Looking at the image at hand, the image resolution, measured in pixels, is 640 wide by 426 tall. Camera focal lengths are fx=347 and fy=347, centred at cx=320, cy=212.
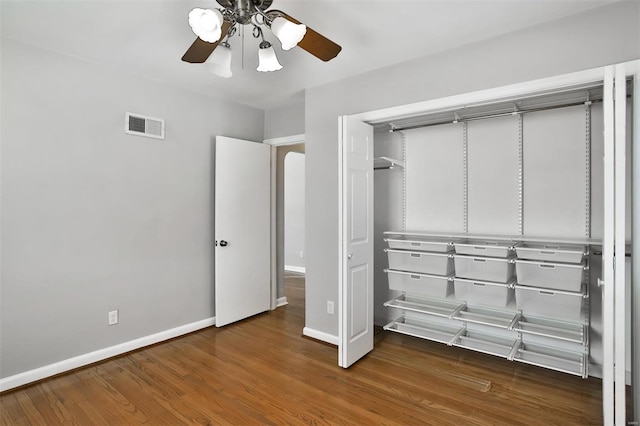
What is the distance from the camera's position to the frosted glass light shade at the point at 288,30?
169 cm

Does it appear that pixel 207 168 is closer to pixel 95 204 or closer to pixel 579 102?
pixel 95 204

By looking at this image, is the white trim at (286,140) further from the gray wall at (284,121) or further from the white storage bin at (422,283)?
the white storage bin at (422,283)

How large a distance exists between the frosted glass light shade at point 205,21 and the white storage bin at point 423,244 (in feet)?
6.89

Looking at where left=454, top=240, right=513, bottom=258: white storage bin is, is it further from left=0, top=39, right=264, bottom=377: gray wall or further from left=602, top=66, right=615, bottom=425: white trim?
left=0, top=39, right=264, bottom=377: gray wall

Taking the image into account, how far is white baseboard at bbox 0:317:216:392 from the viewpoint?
8.11ft

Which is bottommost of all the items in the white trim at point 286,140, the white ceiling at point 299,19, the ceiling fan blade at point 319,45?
the white trim at point 286,140

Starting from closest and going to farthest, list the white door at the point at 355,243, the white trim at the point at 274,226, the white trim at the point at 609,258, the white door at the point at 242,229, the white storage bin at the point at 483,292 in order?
the white trim at the point at 609,258 → the white storage bin at the point at 483,292 → the white door at the point at 355,243 → the white door at the point at 242,229 → the white trim at the point at 274,226

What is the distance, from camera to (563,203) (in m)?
2.55

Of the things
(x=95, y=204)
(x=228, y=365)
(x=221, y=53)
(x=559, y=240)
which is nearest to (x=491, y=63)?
(x=559, y=240)

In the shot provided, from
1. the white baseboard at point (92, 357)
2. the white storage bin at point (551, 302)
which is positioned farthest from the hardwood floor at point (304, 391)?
the white storage bin at point (551, 302)

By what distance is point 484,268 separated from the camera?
264cm

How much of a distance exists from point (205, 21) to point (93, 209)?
2.05 metres

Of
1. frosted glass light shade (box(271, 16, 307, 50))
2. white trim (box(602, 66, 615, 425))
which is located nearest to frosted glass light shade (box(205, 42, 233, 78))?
frosted glass light shade (box(271, 16, 307, 50))

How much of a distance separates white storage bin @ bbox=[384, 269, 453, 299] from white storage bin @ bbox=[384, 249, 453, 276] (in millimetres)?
43
